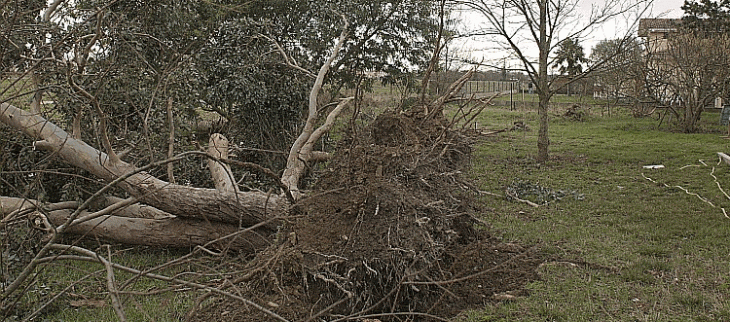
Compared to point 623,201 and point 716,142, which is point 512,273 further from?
point 716,142

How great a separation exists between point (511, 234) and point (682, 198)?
3.23 metres

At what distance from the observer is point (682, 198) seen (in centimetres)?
871

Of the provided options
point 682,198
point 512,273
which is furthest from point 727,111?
point 512,273

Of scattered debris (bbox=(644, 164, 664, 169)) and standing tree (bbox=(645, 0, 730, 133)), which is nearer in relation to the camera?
scattered debris (bbox=(644, 164, 664, 169))

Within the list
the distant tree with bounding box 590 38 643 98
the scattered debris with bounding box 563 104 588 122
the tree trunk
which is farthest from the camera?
the scattered debris with bounding box 563 104 588 122

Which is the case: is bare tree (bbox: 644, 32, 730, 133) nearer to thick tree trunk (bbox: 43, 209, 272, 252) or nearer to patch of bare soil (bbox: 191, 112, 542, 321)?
patch of bare soil (bbox: 191, 112, 542, 321)

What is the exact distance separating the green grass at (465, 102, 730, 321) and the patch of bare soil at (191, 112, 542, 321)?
0.45 metres

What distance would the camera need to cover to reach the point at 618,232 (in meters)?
7.05

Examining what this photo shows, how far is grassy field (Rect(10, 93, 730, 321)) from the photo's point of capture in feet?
15.4

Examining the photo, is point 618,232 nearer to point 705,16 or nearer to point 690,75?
point 690,75

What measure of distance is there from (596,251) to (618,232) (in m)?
0.92

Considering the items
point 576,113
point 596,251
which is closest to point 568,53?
point 596,251

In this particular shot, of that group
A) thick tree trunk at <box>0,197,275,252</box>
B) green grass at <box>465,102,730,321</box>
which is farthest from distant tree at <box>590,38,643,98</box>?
thick tree trunk at <box>0,197,275,252</box>

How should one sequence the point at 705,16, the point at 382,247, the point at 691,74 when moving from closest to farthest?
1. the point at 382,247
2. the point at 691,74
3. the point at 705,16
